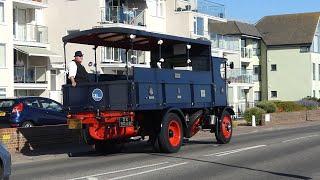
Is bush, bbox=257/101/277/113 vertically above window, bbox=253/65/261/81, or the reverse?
window, bbox=253/65/261/81

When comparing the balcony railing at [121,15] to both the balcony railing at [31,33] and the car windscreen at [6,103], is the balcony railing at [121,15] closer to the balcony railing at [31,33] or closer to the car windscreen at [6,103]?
the balcony railing at [31,33]

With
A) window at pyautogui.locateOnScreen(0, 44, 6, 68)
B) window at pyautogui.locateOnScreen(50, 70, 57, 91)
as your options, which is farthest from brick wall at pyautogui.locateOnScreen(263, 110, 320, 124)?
window at pyautogui.locateOnScreen(0, 44, 6, 68)

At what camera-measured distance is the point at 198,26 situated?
60.2 meters

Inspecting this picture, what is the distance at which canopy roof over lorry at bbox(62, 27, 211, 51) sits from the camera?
17.5 metres

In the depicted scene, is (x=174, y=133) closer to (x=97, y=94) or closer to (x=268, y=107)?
(x=97, y=94)

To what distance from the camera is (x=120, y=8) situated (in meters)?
47.7

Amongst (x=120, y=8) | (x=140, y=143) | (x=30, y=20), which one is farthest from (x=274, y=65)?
(x=140, y=143)

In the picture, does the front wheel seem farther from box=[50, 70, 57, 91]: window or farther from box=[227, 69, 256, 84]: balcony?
box=[227, 69, 256, 84]: balcony

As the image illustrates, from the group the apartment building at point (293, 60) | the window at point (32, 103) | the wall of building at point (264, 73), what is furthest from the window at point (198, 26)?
the window at point (32, 103)

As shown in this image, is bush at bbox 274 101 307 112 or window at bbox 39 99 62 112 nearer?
window at bbox 39 99 62 112

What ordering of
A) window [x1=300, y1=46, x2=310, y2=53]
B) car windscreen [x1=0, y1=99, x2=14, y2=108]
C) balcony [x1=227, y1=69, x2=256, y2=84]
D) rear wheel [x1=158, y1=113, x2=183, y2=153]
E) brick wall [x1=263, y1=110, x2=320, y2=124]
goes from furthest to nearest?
window [x1=300, y1=46, x2=310, y2=53] < balcony [x1=227, y1=69, x2=256, y2=84] < brick wall [x1=263, y1=110, x2=320, y2=124] < car windscreen [x1=0, y1=99, x2=14, y2=108] < rear wheel [x1=158, y1=113, x2=183, y2=153]

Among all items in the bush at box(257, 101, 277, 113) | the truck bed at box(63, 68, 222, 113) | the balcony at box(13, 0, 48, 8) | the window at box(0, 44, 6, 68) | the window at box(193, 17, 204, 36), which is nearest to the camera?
the truck bed at box(63, 68, 222, 113)

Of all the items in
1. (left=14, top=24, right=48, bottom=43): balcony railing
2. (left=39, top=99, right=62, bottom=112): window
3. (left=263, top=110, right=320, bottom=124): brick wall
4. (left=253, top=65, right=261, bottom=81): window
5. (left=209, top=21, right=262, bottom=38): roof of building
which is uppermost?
(left=209, top=21, right=262, bottom=38): roof of building

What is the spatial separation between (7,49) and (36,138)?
67.0 ft
